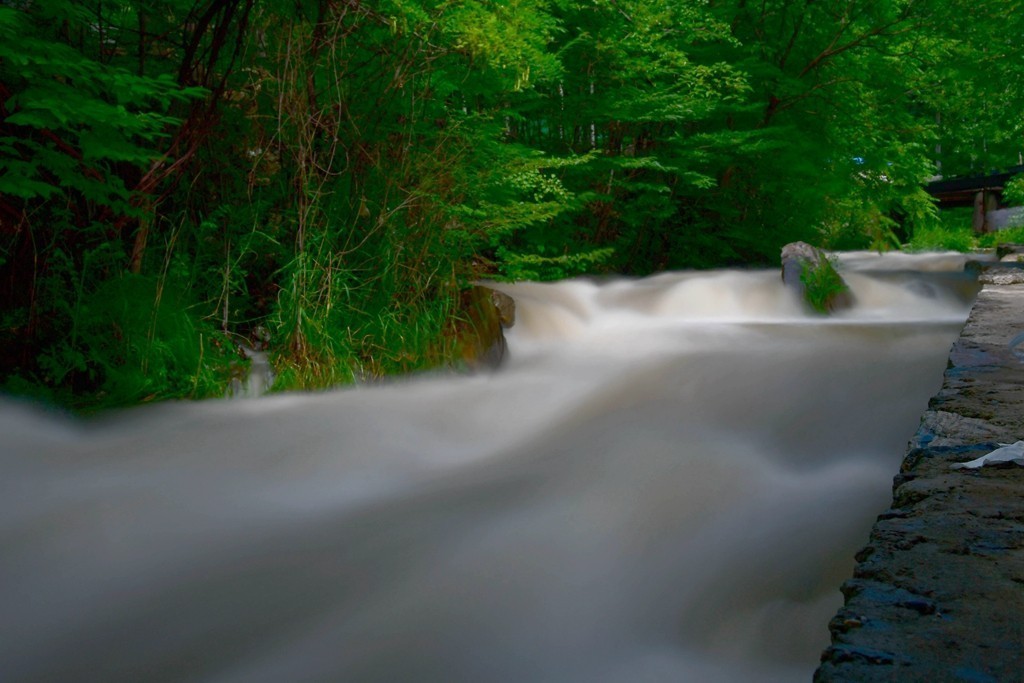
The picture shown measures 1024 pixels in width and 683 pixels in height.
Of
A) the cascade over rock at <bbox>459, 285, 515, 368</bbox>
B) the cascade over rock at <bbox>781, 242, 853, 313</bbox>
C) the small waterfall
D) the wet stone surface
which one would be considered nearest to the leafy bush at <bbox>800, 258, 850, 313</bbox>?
the cascade over rock at <bbox>781, 242, 853, 313</bbox>

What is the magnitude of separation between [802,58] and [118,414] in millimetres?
9958

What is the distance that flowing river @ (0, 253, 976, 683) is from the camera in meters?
2.18

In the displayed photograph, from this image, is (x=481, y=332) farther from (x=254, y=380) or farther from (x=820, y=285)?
(x=820, y=285)

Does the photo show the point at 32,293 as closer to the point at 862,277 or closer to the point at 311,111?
the point at 311,111

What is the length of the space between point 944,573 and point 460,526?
1901 mm

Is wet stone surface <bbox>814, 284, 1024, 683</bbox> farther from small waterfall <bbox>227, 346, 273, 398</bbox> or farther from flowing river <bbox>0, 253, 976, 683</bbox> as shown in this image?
small waterfall <bbox>227, 346, 273, 398</bbox>

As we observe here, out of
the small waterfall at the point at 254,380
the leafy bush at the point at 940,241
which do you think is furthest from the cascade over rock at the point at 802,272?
the leafy bush at the point at 940,241

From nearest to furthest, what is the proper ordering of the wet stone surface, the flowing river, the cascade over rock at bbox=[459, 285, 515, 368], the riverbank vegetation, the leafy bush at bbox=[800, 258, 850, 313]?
the wet stone surface, the flowing river, the riverbank vegetation, the cascade over rock at bbox=[459, 285, 515, 368], the leafy bush at bbox=[800, 258, 850, 313]

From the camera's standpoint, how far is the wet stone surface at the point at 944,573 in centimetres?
109

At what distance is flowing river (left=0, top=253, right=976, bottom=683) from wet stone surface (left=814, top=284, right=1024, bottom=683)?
0.65 metres

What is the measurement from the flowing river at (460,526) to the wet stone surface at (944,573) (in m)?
0.65

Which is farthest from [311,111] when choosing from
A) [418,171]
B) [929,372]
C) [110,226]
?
[929,372]

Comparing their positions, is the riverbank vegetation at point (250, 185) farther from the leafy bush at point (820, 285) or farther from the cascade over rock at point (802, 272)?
the leafy bush at point (820, 285)

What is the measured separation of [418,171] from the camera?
496 cm
